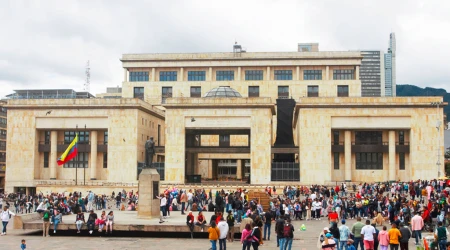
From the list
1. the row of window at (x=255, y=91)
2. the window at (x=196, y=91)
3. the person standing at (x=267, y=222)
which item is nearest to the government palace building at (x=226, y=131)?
the row of window at (x=255, y=91)

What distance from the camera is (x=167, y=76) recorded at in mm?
88438

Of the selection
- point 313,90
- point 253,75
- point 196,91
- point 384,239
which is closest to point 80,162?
point 196,91

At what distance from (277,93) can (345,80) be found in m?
10.6

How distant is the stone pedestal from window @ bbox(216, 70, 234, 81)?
57485 millimetres

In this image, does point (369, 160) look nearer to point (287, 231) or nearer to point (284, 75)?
point (284, 75)

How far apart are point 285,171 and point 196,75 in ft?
101

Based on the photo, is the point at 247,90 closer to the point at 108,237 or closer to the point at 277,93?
the point at 277,93

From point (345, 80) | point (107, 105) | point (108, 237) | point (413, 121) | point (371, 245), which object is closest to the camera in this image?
point (371, 245)

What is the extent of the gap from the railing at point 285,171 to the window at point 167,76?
102 ft

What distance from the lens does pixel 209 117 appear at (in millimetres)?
63531

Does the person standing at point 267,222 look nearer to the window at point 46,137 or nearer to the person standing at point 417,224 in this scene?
the person standing at point 417,224

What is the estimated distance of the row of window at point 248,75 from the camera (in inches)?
3403

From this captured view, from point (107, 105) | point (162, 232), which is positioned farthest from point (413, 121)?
point (162, 232)

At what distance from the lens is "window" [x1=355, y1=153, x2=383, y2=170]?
211 feet
